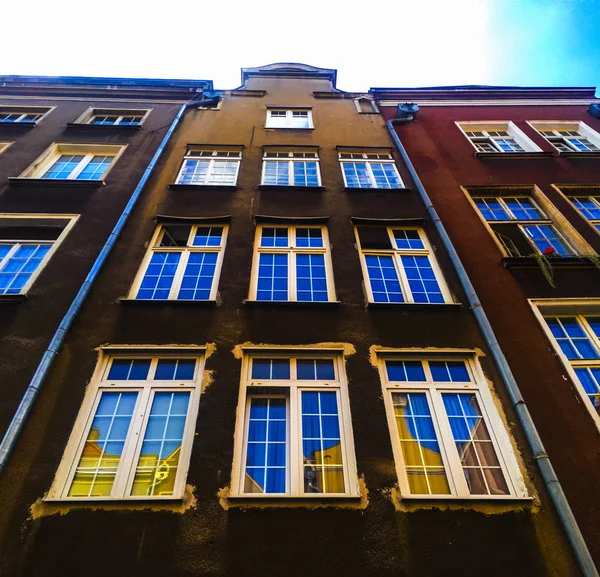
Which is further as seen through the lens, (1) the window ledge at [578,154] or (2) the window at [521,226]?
(1) the window ledge at [578,154]

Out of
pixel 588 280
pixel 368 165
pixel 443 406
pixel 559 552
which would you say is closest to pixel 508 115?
pixel 368 165

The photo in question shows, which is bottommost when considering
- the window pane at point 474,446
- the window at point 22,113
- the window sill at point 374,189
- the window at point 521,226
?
the window pane at point 474,446

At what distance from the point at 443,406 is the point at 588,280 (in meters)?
4.54

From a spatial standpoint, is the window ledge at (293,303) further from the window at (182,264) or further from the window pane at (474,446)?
the window pane at (474,446)

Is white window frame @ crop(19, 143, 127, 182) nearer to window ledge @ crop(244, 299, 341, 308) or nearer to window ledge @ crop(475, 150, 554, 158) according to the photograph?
window ledge @ crop(244, 299, 341, 308)

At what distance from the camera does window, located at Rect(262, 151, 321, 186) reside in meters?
10.9

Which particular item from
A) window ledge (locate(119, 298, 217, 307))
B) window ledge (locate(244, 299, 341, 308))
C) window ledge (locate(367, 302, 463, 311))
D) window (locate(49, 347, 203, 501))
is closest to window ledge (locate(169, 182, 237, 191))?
window ledge (locate(119, 298, 217, 307))

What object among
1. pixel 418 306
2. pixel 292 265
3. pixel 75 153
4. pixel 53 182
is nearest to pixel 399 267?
pixel 418 306

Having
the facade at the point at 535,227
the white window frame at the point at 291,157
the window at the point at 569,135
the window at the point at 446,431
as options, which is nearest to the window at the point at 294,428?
the window at the point at 446,431

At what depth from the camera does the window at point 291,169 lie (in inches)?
431

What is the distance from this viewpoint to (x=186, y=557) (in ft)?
14.4

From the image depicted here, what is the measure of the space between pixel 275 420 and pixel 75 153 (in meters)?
10.6

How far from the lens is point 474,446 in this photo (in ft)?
18.0

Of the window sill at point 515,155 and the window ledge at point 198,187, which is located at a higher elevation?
the window sill at point 515,155
